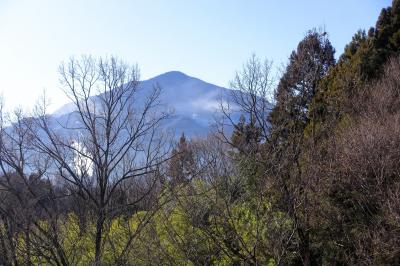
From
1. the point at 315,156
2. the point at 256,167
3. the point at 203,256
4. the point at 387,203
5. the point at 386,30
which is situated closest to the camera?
the point at 387,203

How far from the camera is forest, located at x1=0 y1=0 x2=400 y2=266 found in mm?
12055

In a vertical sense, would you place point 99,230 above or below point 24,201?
below

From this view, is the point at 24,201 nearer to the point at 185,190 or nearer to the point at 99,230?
the point at 99,230

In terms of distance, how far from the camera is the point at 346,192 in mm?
14227

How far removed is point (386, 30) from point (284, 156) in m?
11.2

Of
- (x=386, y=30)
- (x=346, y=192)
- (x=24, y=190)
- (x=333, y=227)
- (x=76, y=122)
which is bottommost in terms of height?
(x=333, y=227)

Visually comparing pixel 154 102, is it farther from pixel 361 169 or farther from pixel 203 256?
pixel 361 169

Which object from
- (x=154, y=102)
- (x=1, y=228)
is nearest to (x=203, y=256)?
(x=154, y=102)

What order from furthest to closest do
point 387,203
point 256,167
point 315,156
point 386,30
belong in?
point 386,30, point 315,156, point 256,167, point 387,203

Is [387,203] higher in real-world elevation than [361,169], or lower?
lower

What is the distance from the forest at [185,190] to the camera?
12.1m

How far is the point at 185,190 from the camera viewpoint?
1285 cm

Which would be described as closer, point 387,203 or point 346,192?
point 387,203

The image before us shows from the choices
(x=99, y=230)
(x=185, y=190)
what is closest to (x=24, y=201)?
(x=99, y=230)
